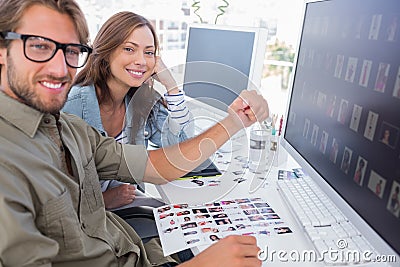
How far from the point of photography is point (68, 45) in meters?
0.80

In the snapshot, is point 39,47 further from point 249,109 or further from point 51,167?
point 249,109

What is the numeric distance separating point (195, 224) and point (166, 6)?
2021 millimetres

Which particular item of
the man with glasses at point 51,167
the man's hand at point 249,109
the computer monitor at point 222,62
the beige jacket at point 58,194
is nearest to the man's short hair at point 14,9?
the man with glasses at point 51,167

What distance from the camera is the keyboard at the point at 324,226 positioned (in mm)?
720

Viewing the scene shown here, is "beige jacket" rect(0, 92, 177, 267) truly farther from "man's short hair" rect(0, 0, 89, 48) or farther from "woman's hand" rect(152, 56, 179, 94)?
"woman's hand" rect(152, 56, 179, 94)

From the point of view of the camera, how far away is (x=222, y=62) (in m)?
1.36

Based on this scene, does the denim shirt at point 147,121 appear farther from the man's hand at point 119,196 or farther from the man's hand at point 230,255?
the man's hand at point 230,255

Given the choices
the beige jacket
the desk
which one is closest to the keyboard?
the desk

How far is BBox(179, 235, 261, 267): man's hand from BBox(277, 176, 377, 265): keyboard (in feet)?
0.47

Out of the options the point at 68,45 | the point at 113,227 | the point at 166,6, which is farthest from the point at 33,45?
the point at 166,6

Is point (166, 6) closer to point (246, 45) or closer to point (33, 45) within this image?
point (246, 45)

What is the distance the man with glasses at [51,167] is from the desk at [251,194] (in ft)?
0.34

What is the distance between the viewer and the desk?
0.79m

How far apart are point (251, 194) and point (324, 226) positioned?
27 centimetres
